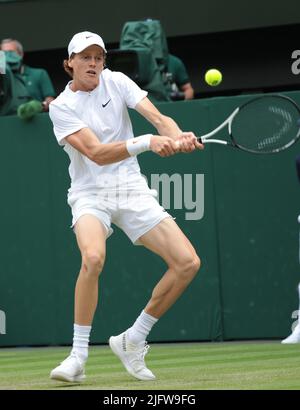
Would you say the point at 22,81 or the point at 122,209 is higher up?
the point at 22,81

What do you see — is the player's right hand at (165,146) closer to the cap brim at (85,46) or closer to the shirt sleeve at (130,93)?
the shirt sleeve at (130,93)

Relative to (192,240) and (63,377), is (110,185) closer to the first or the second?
(63,377)

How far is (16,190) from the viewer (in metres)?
11.0

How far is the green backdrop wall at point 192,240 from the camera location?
10070mm

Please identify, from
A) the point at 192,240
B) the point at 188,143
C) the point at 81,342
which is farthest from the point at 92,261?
the point at 192,240

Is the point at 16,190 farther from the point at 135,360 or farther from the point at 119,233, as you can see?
the point at 135,360

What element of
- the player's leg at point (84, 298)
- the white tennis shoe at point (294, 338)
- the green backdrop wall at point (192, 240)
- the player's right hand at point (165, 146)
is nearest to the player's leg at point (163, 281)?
the player's leg at point (84, 298)

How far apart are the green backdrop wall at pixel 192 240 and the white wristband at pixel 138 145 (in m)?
3.43

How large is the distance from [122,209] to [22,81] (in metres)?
4.52

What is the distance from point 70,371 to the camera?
21.8ft

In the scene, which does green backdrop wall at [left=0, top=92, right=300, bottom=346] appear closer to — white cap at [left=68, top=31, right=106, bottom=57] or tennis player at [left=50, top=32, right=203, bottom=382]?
tennis player at [left=50, top=32, right=203, bottom=382]

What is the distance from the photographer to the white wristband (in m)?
6.62

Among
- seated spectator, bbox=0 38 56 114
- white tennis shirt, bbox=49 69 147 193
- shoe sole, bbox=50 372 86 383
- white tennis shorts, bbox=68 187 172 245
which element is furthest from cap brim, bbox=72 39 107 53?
seated spectator, bbox=0 38 56 114
